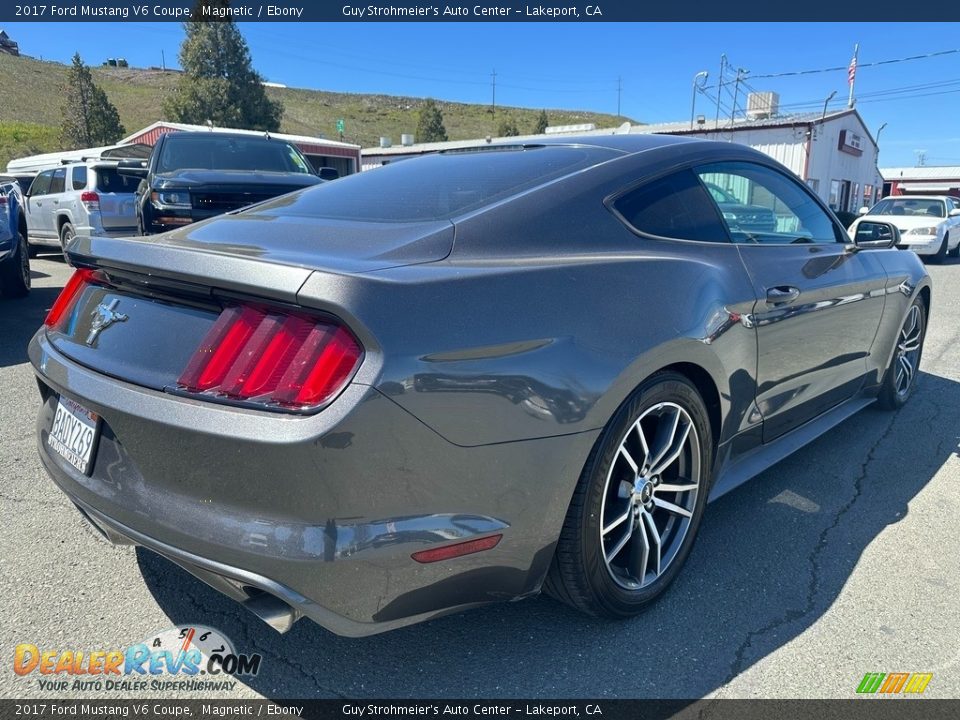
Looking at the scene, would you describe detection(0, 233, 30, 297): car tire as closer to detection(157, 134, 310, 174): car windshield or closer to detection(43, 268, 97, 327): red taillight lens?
detection(157, 134, 310, 174): car windshield

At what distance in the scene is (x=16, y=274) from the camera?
7285 millimetres

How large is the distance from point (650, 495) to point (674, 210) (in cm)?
102

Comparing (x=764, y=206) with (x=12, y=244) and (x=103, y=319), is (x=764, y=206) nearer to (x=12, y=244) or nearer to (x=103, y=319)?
(x=103, y=319)

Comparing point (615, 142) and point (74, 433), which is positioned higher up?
point (615, 142)

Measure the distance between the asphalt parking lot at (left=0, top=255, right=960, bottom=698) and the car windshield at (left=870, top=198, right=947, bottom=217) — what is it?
15192mm

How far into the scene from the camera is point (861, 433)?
3.92m

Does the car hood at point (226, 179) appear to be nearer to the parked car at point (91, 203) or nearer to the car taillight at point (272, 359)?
the parked car at point (91, 203)

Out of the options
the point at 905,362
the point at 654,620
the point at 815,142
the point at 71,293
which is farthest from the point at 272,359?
the point at 815,142

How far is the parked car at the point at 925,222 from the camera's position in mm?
14469

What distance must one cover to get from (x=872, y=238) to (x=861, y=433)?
1.11 m

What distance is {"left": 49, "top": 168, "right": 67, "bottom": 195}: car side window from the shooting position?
1093 cm

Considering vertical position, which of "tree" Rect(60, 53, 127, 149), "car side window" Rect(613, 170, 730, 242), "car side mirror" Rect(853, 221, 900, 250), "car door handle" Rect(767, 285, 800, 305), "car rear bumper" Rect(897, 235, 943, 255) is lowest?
"car rear bumper" Rect(897, 235, 943, 255)

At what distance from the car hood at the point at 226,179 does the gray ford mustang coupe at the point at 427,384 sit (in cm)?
442

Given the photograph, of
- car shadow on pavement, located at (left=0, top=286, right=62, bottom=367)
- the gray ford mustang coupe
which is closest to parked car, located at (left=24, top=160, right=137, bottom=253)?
car shadow on pavement, located at (left=0, top=286, right=62, bottom=367)
